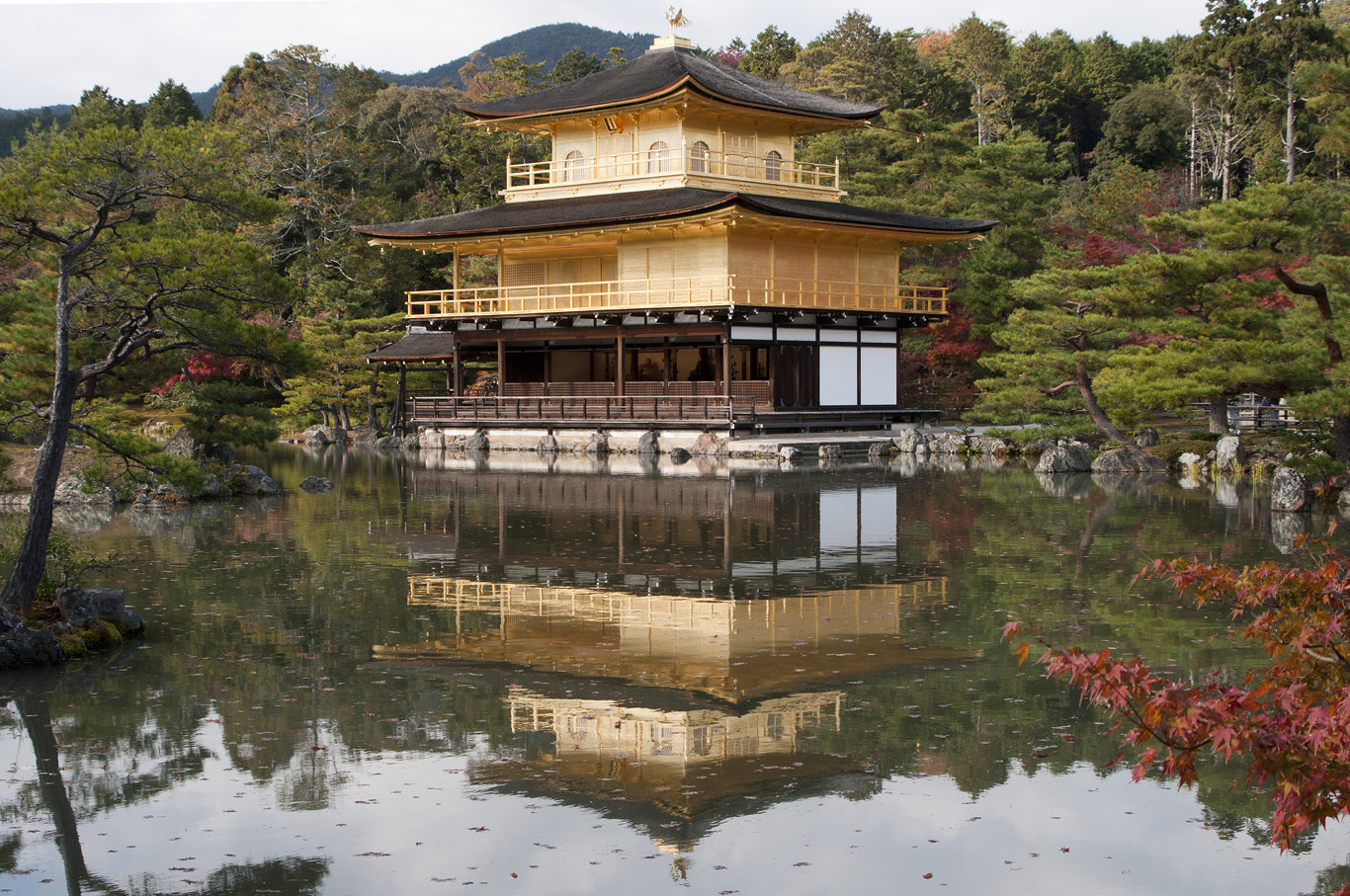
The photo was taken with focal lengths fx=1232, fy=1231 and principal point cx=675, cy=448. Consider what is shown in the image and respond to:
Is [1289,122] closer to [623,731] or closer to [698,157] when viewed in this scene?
[698,157]

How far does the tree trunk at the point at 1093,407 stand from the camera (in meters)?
29.5

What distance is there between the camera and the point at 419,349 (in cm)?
4294

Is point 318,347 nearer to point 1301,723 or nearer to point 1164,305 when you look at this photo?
point 1164,305

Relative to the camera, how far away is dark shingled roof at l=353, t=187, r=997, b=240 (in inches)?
1328

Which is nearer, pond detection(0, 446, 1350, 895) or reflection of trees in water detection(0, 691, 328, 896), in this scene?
reflection of trees in water detection(0, 691, 328, 896)

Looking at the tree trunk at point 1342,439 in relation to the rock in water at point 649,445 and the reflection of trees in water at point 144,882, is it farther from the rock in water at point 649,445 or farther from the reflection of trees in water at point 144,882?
the reflection of trees in water at point 144,882

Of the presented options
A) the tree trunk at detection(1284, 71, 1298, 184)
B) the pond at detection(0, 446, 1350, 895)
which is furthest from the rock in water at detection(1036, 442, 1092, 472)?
the tree trunk at detection(1284, 71, 1298, 184)

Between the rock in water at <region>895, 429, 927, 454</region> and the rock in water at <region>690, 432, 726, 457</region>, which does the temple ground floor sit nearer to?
the rock in water at <region>690, 432, 726, 457</region>

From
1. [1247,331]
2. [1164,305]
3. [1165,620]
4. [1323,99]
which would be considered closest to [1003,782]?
[1165,620]

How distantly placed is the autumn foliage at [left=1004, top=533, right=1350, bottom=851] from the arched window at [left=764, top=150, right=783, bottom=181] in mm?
35485

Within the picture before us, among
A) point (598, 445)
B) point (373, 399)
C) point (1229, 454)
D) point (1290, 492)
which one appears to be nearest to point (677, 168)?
point (598, 445)

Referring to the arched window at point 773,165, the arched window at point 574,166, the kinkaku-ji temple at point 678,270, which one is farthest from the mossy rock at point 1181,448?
the arched window at point 574,166

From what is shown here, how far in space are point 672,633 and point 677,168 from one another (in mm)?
29024

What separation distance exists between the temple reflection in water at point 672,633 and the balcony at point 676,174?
63.3 ft
